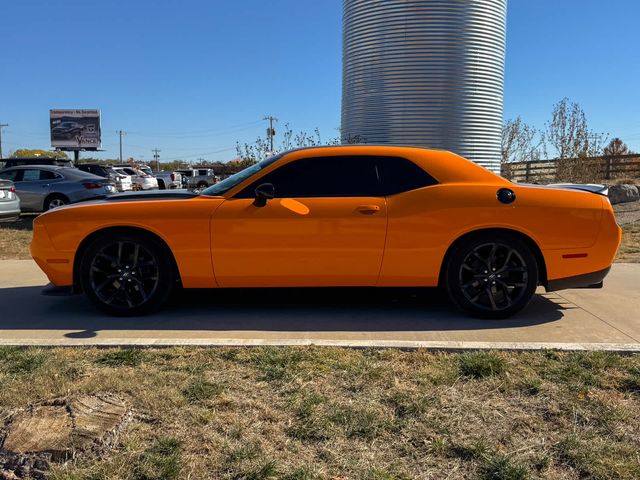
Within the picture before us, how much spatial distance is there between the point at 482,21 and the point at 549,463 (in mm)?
14522

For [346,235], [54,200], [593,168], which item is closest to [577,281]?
[346,235]

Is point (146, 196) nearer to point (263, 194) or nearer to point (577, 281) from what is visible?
point (263, 194)

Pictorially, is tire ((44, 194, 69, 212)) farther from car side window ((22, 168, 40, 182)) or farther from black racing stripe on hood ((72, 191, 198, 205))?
black racing stripe on hood ((72, 191, 198, 205))

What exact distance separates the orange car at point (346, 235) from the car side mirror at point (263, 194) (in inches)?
0.5

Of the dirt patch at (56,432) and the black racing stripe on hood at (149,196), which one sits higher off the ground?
the black racing stripe on hood at (149,196)

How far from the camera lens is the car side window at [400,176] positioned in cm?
472

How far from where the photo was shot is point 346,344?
13.1 ft

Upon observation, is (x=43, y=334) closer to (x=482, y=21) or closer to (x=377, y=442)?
(x=377, y=442)

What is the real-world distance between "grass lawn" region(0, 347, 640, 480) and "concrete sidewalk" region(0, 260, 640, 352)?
31 centimetres

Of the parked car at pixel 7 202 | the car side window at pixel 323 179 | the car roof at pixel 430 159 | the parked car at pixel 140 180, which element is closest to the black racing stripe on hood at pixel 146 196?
the car side window at pixel 323 179

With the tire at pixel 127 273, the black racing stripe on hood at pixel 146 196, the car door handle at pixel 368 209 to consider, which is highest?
the black racing stripe on hood at pixel 146 196

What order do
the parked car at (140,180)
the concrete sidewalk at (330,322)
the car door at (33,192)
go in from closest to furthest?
the concrete sidewalk at (330,322)
the car door at (33,192)
the parked car at (140,180)

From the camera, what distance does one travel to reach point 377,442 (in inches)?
106

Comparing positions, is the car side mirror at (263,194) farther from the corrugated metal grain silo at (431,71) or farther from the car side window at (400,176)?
the corrugated metal grain silo at (431,71)
